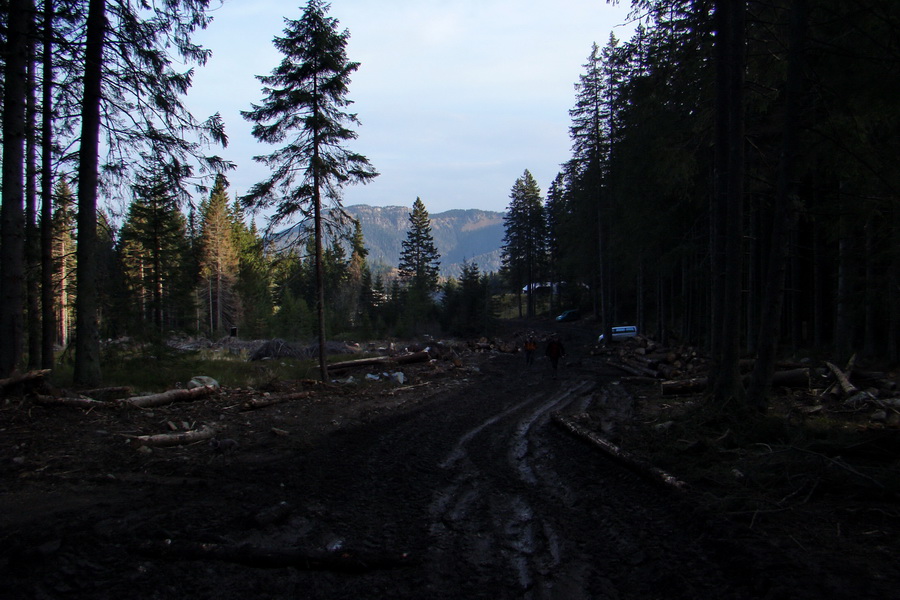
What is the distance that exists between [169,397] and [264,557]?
839 centimetres

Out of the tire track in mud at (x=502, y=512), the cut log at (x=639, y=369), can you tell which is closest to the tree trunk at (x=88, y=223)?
the tire track in mud at (x=502, y=512)

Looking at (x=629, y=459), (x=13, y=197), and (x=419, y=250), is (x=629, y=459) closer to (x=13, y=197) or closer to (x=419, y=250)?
(x=13, y=197)

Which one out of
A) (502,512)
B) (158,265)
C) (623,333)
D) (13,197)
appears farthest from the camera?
(623,333)

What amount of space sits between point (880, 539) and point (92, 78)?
15072 mm

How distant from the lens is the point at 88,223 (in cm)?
1108

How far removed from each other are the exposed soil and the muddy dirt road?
0.9 inches

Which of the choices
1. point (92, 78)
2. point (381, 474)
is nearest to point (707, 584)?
point (381, 474)

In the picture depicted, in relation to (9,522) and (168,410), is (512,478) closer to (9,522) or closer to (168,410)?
(9,522)

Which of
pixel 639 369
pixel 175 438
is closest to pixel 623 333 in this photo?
pixel 639 369

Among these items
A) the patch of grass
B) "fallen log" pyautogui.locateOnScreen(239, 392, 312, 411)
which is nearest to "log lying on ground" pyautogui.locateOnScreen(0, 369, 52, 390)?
the patch of grass

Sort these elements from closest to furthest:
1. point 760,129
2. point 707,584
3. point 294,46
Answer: point 707,584 < point 760,129 < point 294,46

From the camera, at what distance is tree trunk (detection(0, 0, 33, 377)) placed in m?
9.63

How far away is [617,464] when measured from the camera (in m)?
7.58

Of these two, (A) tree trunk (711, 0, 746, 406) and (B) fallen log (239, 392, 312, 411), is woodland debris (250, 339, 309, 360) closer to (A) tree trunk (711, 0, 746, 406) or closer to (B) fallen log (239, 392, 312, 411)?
(B) fallen log (239, 392, 312, 411)
